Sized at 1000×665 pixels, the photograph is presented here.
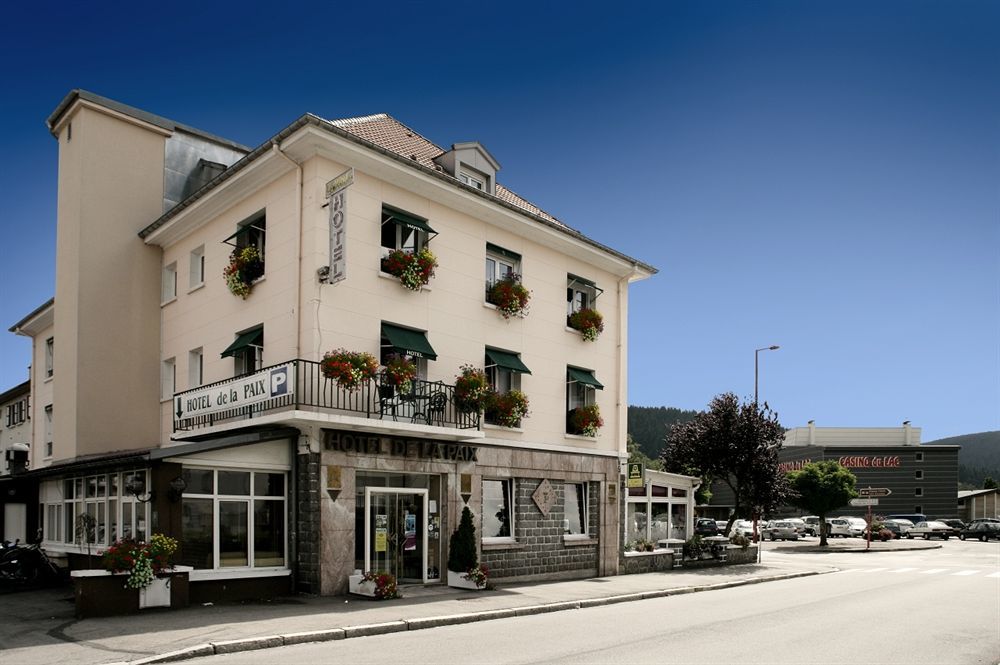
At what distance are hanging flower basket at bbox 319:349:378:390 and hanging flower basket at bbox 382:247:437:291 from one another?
253 centimetres

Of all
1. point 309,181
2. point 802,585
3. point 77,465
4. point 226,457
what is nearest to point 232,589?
point 226,457

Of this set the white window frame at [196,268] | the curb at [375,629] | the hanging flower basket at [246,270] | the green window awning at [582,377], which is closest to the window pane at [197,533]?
the curb at [375,629]

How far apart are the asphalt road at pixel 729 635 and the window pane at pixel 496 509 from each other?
4081 mm

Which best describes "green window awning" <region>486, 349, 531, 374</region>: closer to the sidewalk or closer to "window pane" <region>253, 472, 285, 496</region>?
the sidewalk

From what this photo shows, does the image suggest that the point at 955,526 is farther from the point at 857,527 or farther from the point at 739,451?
the point at 739,451

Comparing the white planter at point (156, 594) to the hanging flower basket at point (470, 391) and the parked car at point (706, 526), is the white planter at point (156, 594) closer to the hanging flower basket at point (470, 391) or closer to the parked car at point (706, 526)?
the hanging flower basket at point (470, 391)

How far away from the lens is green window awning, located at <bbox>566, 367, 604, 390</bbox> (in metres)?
23.5

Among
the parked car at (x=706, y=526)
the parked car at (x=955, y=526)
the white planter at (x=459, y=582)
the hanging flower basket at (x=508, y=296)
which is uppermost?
the hanging flower basket at (x=508, y=296)

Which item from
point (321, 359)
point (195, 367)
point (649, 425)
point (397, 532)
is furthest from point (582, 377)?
point (649, 425)

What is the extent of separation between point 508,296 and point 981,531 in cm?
4861

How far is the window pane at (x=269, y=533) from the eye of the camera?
55.2 feet

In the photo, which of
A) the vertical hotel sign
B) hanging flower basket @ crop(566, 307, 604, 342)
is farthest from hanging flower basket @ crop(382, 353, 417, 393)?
hanging flower basket @ crop(566, 307, 604, 342)

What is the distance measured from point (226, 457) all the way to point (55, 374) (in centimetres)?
1011

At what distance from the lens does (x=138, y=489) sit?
52.3 ft
